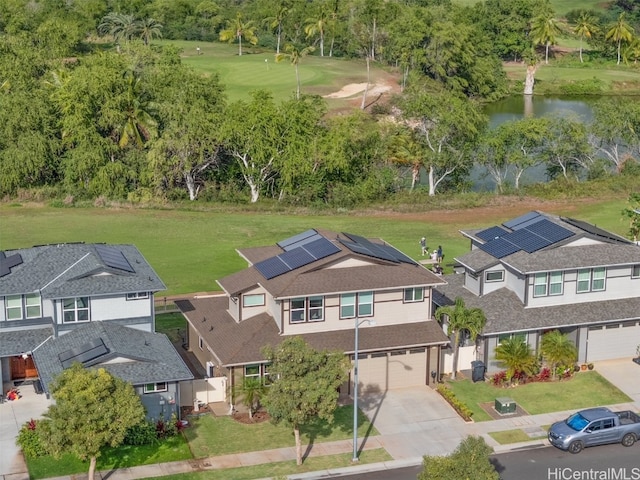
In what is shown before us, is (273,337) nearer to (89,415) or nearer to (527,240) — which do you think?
(89,415)

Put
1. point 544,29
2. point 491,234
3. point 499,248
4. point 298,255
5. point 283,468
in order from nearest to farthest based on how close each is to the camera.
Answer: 1. point 283,468
2. point 298,255
3. point 499,248
4. point 491,234
5. point 544,29

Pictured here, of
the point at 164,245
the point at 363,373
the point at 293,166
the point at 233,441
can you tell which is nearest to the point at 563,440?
the point at 363,373

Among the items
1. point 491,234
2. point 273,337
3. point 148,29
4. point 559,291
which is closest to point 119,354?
point 273,337

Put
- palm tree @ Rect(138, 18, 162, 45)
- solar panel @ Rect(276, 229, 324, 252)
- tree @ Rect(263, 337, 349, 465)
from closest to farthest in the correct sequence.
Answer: tree @ Rect(263, 337, 349, 465), solar panel @ Rect(276, 229, 324, 252), palm tree @ Rect(138, 18, 162, 45)

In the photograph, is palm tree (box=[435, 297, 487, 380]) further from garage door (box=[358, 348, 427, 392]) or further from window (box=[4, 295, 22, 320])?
window (box=[4, 295, 22, 320])

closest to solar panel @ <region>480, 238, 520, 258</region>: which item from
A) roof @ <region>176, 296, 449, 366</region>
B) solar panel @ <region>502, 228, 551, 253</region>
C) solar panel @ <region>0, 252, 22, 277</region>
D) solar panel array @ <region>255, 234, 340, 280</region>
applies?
solar panel @ <region>502, 228, 551, 253</region>

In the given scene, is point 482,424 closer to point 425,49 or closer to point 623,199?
point 623,199
